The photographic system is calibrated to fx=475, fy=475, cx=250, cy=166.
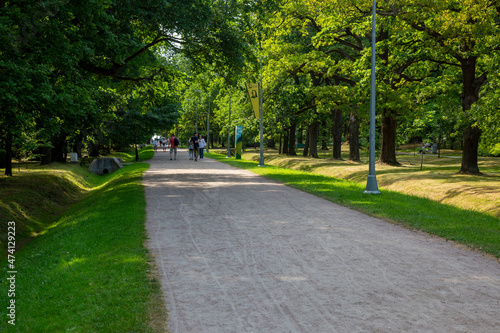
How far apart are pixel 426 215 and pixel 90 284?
869cm

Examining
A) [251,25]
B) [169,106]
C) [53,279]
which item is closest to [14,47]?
[53,279]

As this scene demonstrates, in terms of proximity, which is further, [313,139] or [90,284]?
[313,139]

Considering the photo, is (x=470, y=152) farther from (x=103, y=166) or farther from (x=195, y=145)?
(x=103, y=166)

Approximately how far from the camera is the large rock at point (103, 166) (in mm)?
30156

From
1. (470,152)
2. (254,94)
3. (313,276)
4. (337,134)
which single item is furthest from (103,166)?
(313,276)

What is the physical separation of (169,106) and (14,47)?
30652 mm

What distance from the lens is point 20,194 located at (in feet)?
53.8

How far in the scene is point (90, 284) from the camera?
604 cm

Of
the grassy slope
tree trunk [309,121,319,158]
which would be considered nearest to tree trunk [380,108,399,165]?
tree trunk [309,121,319,158]

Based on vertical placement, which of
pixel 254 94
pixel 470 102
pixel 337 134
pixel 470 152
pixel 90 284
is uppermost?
pixel 254 94

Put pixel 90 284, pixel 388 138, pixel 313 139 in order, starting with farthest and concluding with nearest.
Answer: pixel 313 139 → pixel 388 138 → pixel 90 284

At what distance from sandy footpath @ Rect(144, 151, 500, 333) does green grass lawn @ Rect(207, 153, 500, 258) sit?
0.59 m

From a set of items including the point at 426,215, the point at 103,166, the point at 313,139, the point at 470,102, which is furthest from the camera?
the point at 313,139

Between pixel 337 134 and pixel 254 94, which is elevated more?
pixel 254 94
